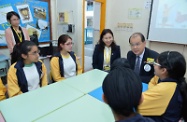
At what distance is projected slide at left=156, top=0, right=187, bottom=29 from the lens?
2604mm

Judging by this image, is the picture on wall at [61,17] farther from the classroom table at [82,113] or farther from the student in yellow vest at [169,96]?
the student in yellow vest at [169,96]

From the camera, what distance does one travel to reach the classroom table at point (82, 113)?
0.96 m

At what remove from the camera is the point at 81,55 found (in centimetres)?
339

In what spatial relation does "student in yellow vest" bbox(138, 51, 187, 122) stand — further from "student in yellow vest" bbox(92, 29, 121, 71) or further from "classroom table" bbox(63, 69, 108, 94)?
"student in yellow vest" bbox(92, 29, 121, 71)

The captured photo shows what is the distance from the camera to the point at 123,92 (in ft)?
1.66

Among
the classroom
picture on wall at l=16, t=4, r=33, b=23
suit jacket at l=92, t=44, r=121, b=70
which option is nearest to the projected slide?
the classroom

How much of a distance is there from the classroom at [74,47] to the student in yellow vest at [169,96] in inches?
1.4

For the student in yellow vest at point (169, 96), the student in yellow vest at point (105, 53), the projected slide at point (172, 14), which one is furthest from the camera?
the projected slide at point (172, 14)

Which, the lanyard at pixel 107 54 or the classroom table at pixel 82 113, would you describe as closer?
the classroom table at pixel 82 113

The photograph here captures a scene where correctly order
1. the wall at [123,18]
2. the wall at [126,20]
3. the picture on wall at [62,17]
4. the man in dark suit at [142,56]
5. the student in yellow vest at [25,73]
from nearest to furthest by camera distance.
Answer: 1. the student in yellow vest at [25,73]
2. the man in dark suit at [142,56]
3. the wall at [126,20]
4. the wall at [123,18]
5. the picture on wall at [62,17]

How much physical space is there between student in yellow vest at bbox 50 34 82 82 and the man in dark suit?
818 mm

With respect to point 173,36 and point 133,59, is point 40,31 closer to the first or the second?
point 133,59

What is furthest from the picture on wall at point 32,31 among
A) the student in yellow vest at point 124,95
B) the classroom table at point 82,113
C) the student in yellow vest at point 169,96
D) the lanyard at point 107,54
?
the student in yellow vest at point 124,95

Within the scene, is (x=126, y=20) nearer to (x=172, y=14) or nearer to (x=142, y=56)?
(x=172, y=14)
